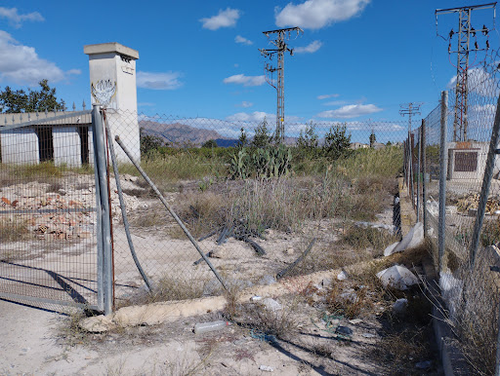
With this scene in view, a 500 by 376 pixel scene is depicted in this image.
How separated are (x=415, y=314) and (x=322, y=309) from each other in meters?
0.84

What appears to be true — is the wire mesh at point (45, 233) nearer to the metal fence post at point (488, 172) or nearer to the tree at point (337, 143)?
the metal fence post at point (488, 172)

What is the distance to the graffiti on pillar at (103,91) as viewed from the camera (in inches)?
675

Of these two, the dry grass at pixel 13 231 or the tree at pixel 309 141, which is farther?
the tree at pixel 309 141

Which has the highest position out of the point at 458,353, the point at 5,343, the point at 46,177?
the point at 46,177

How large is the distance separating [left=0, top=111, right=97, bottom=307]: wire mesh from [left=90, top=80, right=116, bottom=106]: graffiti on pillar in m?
8.68

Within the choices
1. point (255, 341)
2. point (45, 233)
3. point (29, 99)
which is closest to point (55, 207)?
point (45, 233)

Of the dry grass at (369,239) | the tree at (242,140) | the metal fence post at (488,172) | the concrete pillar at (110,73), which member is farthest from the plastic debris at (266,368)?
the concrete pillar at (110,73)

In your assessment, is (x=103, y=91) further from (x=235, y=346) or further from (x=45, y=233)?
(x=235, y=346)

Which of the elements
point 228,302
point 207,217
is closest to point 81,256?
point 207,217

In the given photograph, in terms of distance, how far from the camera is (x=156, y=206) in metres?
8.83

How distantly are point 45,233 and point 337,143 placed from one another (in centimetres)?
1005

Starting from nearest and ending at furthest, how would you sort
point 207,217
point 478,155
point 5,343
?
point 478,155
point 5,343
point 207,217

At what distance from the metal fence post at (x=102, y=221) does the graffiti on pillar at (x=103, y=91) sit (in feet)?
48.1

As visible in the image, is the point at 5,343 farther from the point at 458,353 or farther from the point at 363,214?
the point at 363,214
